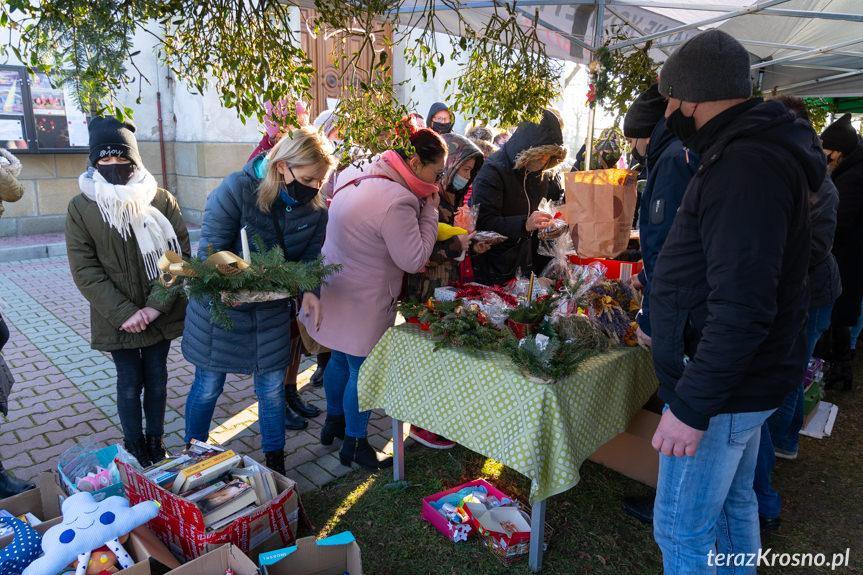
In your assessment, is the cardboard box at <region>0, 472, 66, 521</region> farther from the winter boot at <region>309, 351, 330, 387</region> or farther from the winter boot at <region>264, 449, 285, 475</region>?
the winter boot at <region>309, 351, 330, 387</region>

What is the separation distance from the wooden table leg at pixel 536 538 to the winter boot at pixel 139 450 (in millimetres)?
2128

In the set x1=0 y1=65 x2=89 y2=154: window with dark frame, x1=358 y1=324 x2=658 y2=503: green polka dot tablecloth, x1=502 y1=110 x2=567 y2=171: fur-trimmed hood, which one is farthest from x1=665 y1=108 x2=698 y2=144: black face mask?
x1=0 y1=65 x2=89 y2=154: window with dark frame

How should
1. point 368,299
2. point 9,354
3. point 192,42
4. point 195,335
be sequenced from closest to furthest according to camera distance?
point 192,42 → point 195,335 → point 368,299 → point 9,354

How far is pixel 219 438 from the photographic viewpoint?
360 cm

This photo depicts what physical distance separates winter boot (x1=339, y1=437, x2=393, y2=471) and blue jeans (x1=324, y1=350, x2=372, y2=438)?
0.05 meters

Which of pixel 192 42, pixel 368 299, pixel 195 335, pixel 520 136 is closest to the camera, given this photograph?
pixel 192 42

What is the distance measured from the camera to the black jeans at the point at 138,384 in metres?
2.97

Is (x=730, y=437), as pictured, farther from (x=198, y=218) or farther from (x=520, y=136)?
(x=198, y=218)

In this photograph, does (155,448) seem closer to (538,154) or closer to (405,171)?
(405,171)

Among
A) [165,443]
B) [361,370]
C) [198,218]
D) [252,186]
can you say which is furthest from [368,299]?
[198,218]

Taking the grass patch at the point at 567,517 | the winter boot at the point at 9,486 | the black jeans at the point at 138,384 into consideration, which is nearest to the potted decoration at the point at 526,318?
the grass patch at the point at 567,517

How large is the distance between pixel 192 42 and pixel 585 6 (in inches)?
153

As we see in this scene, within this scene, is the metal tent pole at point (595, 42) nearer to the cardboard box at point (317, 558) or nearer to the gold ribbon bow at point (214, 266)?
the gold ribbon bow at point (214, 266)

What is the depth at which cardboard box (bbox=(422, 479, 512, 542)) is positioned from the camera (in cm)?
266
